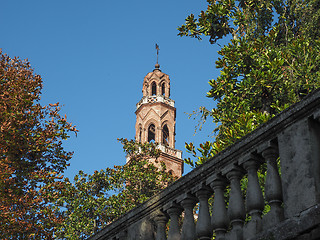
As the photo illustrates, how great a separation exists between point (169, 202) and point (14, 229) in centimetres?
964

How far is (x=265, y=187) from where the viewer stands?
457 cm

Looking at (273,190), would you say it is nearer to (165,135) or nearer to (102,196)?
(102,196)

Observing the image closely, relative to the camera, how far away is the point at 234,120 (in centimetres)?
1427

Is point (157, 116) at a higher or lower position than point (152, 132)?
higher

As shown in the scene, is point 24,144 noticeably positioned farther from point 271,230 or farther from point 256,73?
point 271,230

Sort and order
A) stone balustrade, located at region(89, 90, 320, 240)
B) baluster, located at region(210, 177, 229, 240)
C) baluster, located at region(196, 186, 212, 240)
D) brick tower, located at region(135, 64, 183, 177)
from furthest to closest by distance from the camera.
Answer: brick tower, located at region(135, 64, 183, 177)
baluster, located at region(196, 186, 212, 240)
baluster, located at region(210, 177, 229, 240)
stone balustrade, located at region(89, 90, 320, 240)

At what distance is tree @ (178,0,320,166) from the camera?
44.8 feet

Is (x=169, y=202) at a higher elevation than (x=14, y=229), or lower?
lower

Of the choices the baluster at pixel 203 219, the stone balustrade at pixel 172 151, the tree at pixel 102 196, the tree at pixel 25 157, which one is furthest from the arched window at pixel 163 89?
the baluster at pixel 203 219

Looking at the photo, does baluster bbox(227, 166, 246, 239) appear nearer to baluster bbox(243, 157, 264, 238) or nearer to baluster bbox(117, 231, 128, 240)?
baluster bbox(243, 157, 264, 238)

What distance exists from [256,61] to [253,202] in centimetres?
1036

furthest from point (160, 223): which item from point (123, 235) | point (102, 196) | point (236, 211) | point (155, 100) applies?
point (155, 100)

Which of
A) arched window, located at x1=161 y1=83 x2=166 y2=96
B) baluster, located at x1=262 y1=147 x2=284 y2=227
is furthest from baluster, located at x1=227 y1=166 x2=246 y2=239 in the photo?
arched window, located at x1=161 y1=83 x2=166 y2=96

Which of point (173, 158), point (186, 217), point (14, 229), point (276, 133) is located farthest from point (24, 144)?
point (173, 158)
